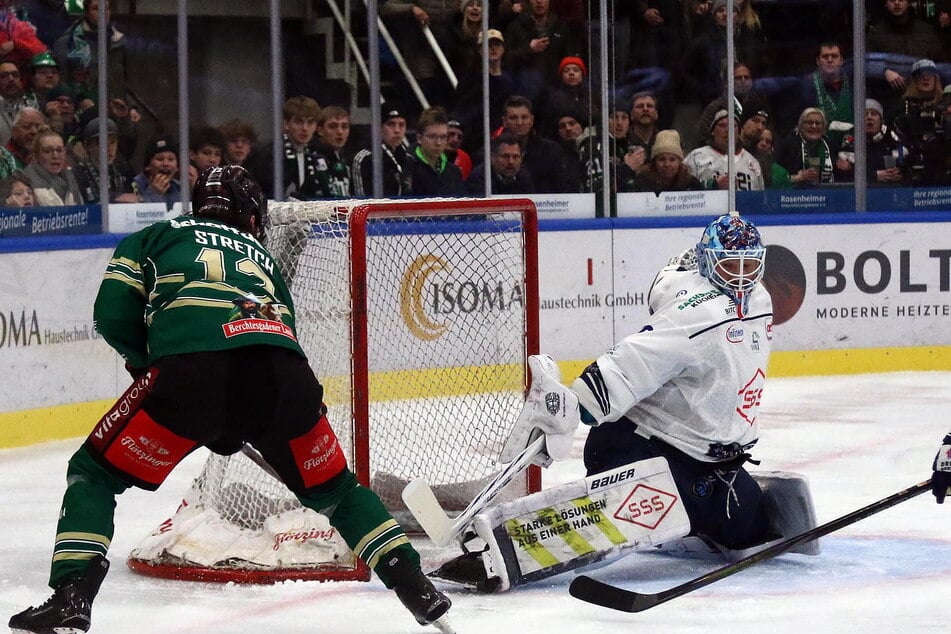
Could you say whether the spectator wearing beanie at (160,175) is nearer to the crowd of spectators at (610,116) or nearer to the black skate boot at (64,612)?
the crowd of spectators at (610,116)

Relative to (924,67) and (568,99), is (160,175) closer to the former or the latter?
(568,99)

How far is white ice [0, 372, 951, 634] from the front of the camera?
346 centimetres

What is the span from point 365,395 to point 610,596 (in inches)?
34.4

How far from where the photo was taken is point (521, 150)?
312 inches

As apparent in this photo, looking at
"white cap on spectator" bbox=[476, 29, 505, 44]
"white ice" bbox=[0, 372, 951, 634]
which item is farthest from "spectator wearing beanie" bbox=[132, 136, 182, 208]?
"white ice" bbox=[0, 372, 951, 634]

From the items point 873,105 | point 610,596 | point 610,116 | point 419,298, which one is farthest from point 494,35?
point 610,596

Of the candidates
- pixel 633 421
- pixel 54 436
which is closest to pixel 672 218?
pixel 54 436

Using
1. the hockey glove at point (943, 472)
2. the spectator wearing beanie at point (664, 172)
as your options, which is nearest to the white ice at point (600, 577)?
the hockey glove at point (943, 472)

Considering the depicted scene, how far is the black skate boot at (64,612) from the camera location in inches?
116

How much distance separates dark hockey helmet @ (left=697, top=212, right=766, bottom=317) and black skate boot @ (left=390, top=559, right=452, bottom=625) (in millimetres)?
1130

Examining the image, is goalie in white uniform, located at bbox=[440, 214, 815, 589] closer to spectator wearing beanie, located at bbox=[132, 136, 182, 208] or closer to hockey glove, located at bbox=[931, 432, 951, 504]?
hockey glove, located at bbox=[931, 432, 951, 504]

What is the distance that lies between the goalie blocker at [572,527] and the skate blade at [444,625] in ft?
1.38

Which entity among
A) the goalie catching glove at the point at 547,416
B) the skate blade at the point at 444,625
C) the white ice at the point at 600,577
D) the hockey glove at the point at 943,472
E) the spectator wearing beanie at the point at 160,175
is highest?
the spectator wearing beanie at the point at 160,175

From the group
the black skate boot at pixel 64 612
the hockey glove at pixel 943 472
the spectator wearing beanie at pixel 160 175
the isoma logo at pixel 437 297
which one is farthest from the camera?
the spectator wearing beanie at pixel 160 175
